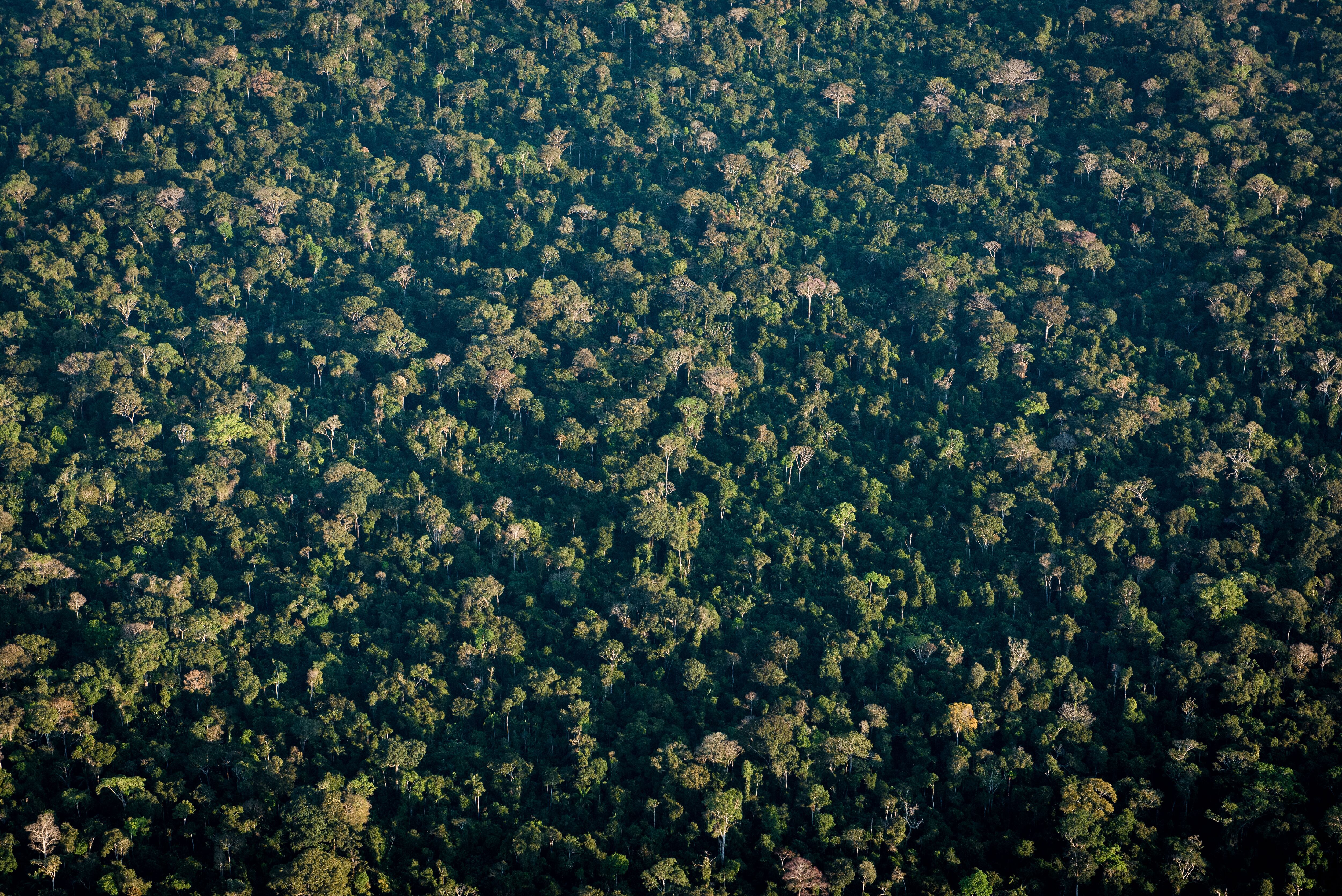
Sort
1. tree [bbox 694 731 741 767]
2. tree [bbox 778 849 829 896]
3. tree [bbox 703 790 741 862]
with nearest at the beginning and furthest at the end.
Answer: tree [bbox 778 849 829 896], tree [bbox 703 790 741 862], tree [bbox 694 731 741 767]

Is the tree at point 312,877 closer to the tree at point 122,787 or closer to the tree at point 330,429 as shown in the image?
the tree at point 122,787

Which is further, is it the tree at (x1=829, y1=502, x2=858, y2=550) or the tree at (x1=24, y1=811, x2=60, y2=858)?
the tree at (x1=829, y1=502, x2=858, y2=550)

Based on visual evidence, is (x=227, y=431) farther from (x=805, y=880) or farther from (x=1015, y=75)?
(x=1015, y=75)

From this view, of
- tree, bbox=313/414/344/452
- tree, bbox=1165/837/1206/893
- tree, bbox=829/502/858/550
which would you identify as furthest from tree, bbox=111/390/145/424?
tree, bbox=1165/837/1206/893

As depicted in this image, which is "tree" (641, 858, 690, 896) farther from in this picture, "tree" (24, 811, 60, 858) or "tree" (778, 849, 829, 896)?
"tree" (24, 811, 60, 858)

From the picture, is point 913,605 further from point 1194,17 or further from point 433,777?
point 1194,17

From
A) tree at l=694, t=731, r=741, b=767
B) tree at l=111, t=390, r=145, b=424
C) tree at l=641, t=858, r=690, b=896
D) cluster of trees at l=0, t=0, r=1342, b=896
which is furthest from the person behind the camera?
tree at l=111, t=390, r=145, b=424

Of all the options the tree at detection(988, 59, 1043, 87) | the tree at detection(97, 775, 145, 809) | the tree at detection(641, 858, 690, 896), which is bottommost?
the tree at detection(97, 775, 145, 809)

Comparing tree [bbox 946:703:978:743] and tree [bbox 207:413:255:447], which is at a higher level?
tree [bbox 946:703:978:743]

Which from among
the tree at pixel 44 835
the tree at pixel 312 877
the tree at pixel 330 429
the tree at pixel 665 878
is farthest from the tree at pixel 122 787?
the tree at pixel 330 429
